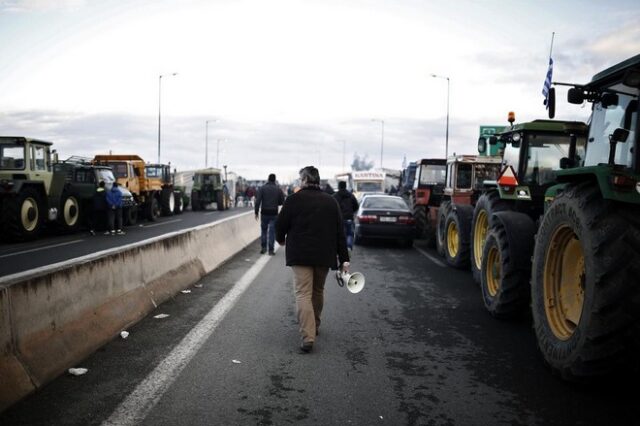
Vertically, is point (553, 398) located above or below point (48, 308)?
below

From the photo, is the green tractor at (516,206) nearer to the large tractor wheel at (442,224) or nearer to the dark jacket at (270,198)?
the large tractor wheel at (442,224)

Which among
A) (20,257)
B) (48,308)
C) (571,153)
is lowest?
(20,257)

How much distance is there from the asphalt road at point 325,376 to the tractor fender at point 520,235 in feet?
2.61

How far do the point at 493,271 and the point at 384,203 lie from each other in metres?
9.99

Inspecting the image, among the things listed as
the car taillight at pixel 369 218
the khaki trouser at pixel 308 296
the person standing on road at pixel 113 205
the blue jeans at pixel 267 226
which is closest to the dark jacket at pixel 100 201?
the person standing on road at pixel 113 205

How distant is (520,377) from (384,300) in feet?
12.1

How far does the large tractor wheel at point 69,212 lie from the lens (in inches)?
786

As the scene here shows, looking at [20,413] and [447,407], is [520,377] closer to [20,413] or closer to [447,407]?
[447,407]

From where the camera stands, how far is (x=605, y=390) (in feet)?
15.5

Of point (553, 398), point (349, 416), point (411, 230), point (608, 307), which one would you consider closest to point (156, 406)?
point (349, 416)

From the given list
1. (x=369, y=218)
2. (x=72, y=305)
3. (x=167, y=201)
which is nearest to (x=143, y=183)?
(x=167, y=201)

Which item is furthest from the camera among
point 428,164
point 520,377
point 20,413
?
point 428,164

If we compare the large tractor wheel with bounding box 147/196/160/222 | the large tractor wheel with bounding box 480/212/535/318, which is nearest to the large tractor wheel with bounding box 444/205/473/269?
the large tractor wheel with bounding box 480/212/535/318

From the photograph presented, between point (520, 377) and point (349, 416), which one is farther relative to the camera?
point (520, 377)
